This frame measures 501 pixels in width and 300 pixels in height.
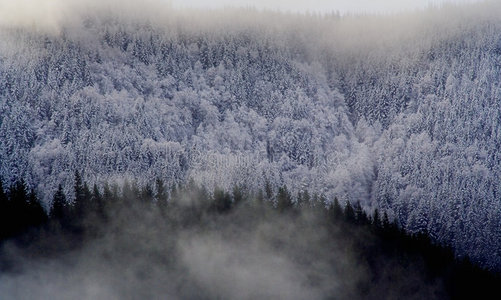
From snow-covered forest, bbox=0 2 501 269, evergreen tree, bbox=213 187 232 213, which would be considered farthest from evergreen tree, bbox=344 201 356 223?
snow-covered forest, bbox=0 2 501 269

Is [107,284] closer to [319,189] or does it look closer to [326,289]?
[326,289]

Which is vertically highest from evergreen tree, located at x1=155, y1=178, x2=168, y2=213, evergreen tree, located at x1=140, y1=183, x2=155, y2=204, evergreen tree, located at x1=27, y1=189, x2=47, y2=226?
evergreen tree, located at x1=27, y1=189, x2=47, y2=226

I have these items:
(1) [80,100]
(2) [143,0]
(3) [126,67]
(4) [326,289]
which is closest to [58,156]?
(1) [80,100]

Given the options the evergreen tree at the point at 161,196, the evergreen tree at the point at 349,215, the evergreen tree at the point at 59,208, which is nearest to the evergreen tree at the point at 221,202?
the evergreen tree at the point at 161,196

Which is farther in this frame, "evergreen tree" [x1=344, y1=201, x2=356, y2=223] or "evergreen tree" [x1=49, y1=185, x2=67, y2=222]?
"evergreen tree" [x1=344, y1=201, x2=356, y2=223]

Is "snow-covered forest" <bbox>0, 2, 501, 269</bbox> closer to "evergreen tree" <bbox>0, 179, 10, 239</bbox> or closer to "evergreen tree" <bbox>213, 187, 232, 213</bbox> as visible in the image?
"evergreen tree" <bbox>213, 187, 232, 213</bbox>

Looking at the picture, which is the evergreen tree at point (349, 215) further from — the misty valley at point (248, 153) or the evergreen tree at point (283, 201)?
the evergreen tree at point (283, 201)
